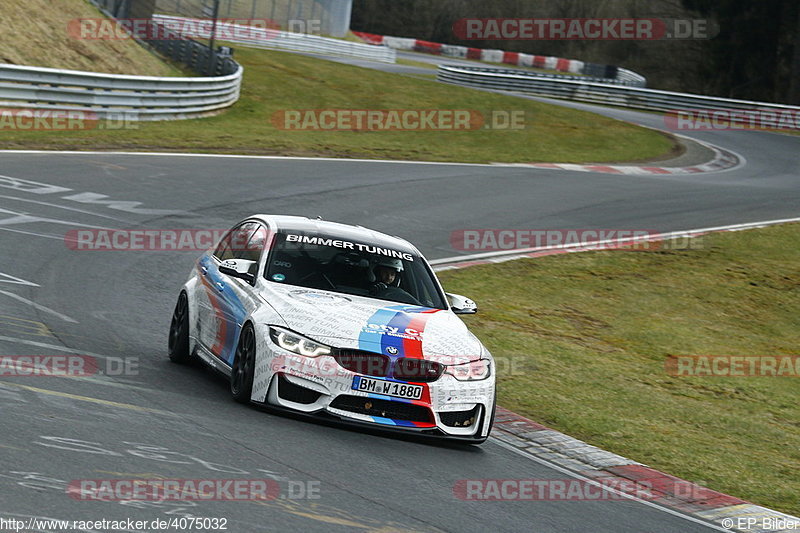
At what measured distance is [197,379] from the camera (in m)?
9.41

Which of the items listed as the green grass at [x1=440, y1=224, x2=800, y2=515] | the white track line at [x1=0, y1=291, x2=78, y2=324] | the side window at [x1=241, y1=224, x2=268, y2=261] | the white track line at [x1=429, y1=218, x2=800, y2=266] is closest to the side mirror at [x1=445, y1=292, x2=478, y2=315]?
the green grass at [x1=440, y1=224, x2=800, y2=515]

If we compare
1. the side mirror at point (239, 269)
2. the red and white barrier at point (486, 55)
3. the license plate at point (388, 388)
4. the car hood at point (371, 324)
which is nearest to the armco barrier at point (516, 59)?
the red and white barrier at point (486, 55)

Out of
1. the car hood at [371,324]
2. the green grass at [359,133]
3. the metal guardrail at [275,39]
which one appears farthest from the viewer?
the metal guardrail at [275,39]

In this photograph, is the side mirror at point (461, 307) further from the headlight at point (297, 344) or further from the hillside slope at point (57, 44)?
the hillside slope at point (57, 44)

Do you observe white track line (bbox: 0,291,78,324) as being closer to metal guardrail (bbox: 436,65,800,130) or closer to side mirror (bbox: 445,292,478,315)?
side mirror (bbox: 445,292,478,315)

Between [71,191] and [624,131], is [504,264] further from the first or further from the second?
[624,131]

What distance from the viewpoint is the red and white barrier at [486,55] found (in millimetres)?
73500

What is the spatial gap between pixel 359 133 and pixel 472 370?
82.2ft

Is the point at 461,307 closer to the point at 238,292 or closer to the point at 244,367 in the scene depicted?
the point at 238,292

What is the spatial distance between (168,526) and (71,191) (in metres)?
13.9

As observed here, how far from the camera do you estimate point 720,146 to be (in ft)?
124

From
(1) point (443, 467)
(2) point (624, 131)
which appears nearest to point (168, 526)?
(1) point (443, 467)

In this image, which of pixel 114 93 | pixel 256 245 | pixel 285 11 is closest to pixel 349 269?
pixel 256 245

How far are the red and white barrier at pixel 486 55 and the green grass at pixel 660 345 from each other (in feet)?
172
